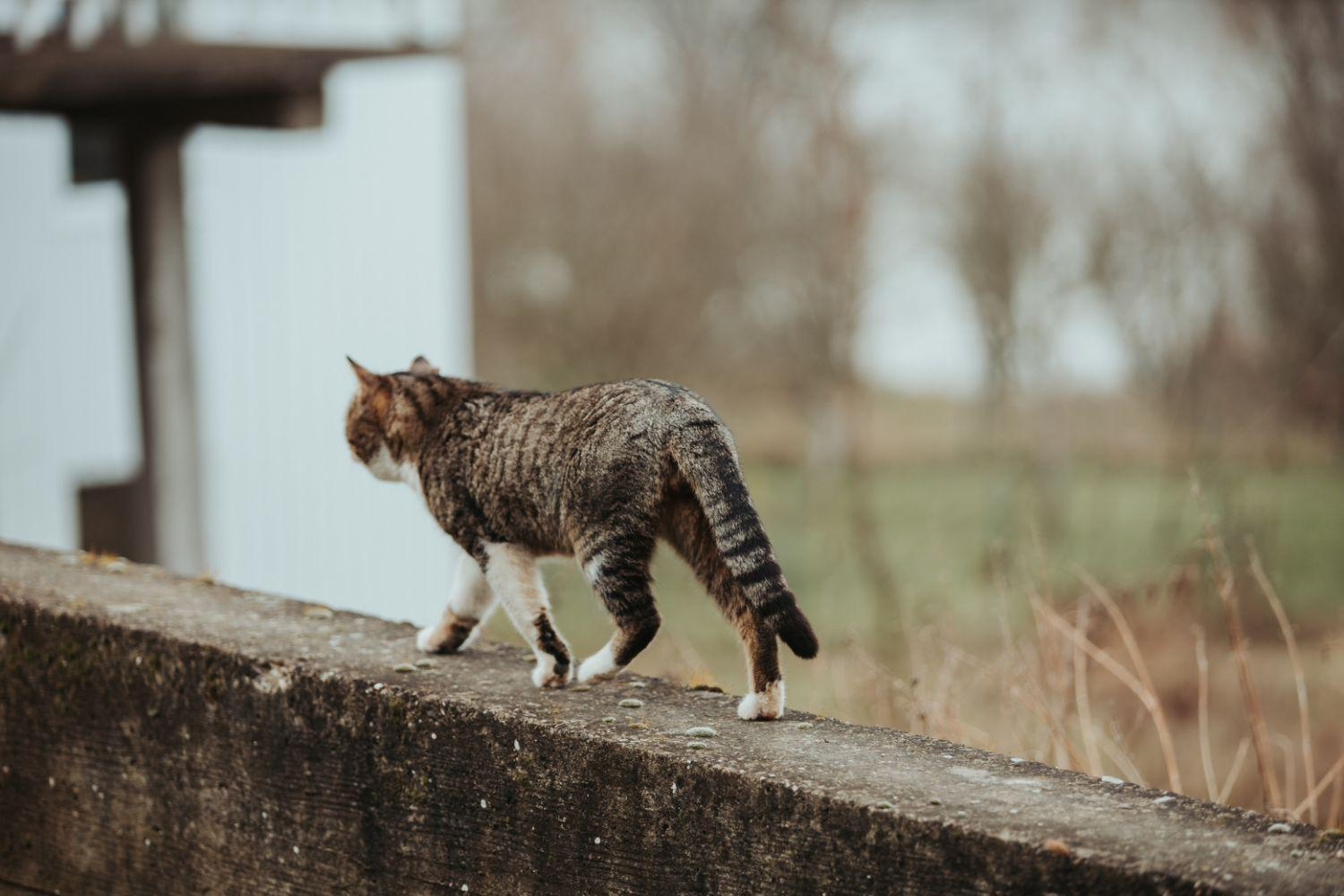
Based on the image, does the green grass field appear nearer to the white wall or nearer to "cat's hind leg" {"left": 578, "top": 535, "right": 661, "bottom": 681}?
"cat's hind leg" {"left": 578, "top": 535, "right": 661, "bottom": 681}

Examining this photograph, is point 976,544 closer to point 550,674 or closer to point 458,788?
point 550,674

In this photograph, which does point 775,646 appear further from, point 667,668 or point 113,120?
point 113,120

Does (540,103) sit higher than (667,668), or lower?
higher

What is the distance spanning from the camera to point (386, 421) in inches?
121

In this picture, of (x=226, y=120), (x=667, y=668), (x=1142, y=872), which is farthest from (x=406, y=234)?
(x=1142, y=872)

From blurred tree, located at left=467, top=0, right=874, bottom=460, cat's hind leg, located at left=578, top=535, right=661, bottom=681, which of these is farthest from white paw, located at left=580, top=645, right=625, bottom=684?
blurred tree, located at left=467, top=0, right=874, bottom=460

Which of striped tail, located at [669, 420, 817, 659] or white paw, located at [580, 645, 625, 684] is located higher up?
striped tail, located at [669, 420, 817, 659]

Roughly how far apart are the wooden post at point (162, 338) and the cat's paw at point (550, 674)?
18.1 ft

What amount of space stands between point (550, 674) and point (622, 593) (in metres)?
0.21

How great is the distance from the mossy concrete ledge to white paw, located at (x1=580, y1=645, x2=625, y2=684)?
0.04m

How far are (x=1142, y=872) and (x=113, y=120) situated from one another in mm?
7137

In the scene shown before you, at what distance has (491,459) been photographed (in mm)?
2816

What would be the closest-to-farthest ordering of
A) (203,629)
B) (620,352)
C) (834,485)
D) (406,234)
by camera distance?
(203,629) → (406,234) → (834,485) → (620,352)

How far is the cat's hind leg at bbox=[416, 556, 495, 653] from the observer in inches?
110
